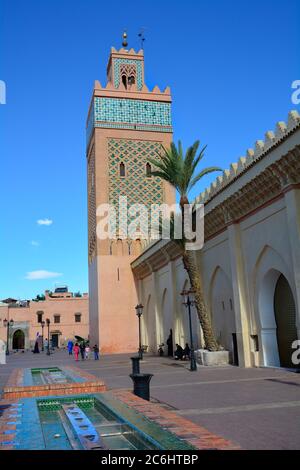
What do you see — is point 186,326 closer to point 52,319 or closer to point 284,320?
point 284,320

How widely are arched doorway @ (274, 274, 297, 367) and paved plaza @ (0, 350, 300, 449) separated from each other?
4.36 ft

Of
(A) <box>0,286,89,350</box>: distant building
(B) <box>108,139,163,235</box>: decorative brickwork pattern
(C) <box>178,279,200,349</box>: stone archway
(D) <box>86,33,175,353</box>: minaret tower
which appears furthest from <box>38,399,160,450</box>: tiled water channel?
(A) <box>0,286,89,350</box>: distant building

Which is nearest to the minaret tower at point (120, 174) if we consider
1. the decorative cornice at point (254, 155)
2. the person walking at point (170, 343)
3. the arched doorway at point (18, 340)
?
the person walking at point (170, 343)

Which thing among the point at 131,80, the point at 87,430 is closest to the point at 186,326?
the point at 87,430

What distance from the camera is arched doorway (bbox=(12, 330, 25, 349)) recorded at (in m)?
51.8

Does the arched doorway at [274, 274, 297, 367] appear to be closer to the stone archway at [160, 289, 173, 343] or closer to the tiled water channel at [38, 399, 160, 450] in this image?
the tiled water channel at [38, 399, 160, 450]

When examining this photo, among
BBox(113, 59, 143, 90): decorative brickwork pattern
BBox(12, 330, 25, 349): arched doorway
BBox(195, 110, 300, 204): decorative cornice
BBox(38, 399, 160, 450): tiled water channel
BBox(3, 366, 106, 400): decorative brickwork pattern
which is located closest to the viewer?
BBox(38, 399, 160, 450): tiled water channel

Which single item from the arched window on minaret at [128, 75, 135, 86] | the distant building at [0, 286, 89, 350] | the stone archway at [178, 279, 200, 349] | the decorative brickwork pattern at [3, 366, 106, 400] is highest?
the arched window on minaret at [128, 75, 135, 86]

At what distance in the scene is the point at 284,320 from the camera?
13703 mm

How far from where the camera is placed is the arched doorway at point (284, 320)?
13.4m

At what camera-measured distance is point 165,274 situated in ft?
74.6

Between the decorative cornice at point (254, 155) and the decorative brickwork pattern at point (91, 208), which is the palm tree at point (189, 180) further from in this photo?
the decorative brickwork pattern at point (91, 208)
